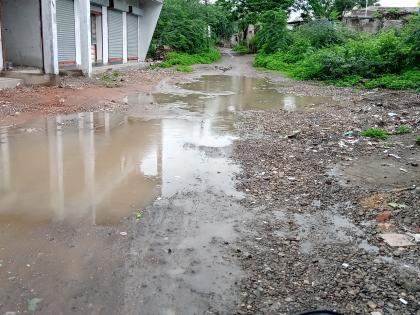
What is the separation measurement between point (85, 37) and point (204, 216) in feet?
44.1

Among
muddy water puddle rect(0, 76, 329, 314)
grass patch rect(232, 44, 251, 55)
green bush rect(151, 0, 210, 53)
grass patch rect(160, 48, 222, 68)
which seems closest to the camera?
muddy water puddle rect(0, 76, 329, 314)

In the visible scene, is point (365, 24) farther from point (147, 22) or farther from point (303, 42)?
point (147, 22)

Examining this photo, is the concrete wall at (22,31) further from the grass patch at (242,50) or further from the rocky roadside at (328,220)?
the grass patch at (242,50)

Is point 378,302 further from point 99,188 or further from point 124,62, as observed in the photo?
point 124,62

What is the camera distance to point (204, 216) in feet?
14.7

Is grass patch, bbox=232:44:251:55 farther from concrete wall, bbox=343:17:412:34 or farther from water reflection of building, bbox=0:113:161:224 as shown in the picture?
water reflection of building, bbox=0:113:161:224

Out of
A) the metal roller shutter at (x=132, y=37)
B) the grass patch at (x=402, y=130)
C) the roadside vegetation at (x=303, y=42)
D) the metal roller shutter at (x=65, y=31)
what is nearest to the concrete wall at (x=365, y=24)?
the roadside vegetation at (x=303, y=42)

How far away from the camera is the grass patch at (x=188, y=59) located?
Result: 25078 mm

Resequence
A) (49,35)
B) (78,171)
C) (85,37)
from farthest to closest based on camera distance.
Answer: (85,37) → (49,35) → (78,171)

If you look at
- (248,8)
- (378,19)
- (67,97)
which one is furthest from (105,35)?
(248,8)

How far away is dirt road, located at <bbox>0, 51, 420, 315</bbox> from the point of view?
3084 mm

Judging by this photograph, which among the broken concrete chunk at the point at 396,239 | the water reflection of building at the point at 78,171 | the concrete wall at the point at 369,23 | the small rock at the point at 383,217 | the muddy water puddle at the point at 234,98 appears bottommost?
the broken concrete chunk at the point at 396,239

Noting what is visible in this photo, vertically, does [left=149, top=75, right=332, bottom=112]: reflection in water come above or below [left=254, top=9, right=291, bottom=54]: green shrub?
below

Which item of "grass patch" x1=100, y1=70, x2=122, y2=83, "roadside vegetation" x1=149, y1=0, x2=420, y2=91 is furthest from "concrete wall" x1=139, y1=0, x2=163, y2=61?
"grass patch" x1=100, y1=70, x2=122, y2=83
